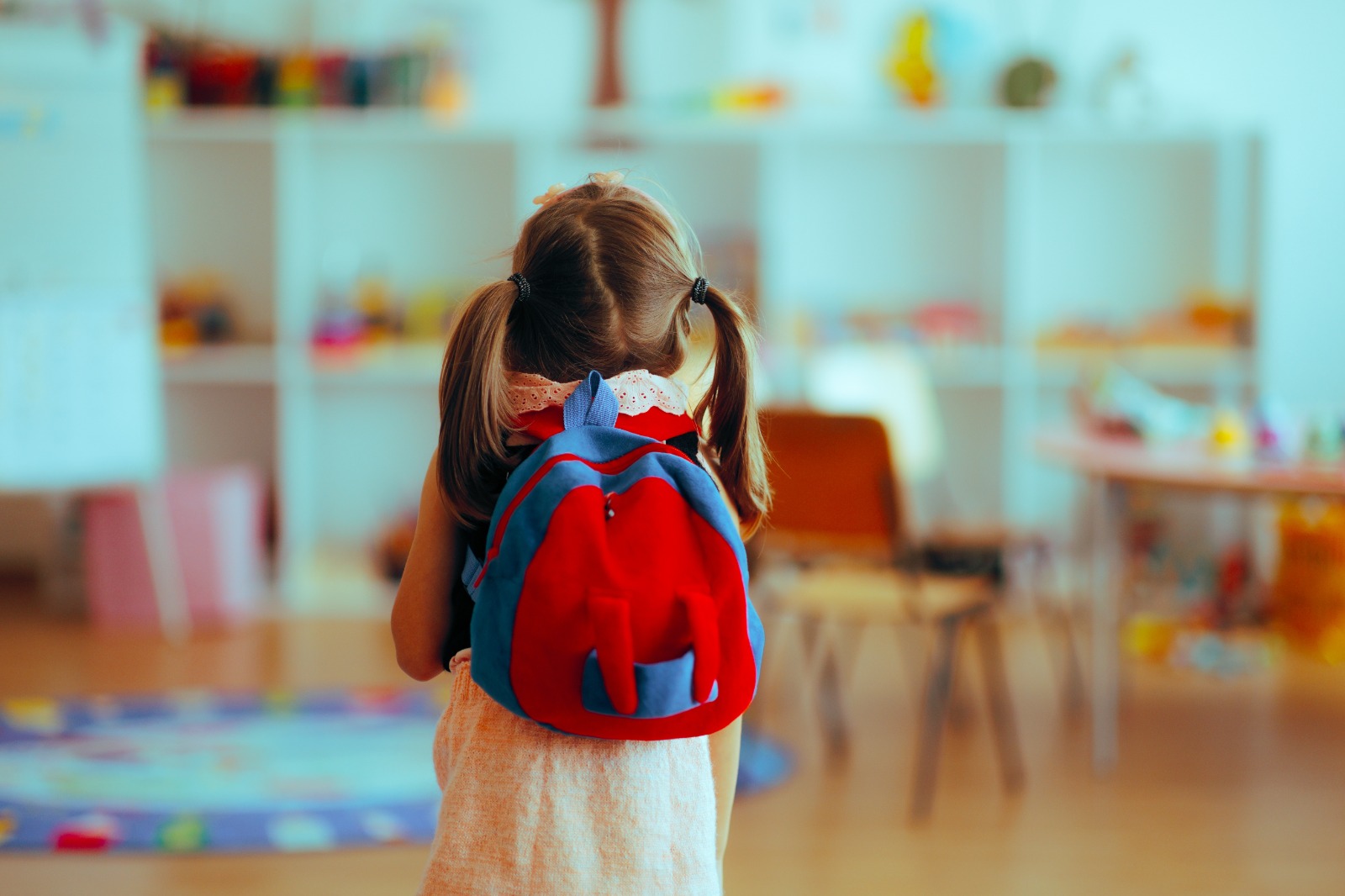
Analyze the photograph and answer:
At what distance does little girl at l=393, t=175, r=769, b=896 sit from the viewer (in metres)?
1.08

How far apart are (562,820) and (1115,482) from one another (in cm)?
197

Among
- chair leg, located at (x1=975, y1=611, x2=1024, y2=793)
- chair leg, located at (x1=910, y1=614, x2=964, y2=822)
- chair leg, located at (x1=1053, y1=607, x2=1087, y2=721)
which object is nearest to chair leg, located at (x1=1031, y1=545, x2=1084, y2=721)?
chair leg, located at (x1=1053, y1=607, x2=1087, y2=721)

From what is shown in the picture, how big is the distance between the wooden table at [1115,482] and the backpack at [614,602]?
167 centimetres

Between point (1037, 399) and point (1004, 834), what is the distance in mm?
2610

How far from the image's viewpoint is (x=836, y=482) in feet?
8.43

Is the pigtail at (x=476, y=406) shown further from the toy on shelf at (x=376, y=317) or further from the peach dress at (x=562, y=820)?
the toy on shelf at (x=376, y=317)

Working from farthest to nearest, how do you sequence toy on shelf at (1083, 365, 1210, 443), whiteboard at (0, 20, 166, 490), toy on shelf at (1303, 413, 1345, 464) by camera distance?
whiteboard at (0, 20, 166, 490) → toy on shelf at (1083, 365, 1210, 443) → toy on shelf at (1303, 413, 1345, 464)

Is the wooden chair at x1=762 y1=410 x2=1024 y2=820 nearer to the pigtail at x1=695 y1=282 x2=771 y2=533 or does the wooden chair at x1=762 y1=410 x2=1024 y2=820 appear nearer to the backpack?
the pigtail at x1=695 y1=282 x2=771 y2=533

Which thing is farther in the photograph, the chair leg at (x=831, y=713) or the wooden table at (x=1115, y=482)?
the chair leg at (x=831, y=713)

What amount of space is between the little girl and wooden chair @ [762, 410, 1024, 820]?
123 centimetres

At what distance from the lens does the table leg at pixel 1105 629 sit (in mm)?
2811

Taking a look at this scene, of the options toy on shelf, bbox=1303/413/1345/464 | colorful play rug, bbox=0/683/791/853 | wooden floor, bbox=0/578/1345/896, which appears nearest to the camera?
wooden floor, bbox=0/578/1345/896

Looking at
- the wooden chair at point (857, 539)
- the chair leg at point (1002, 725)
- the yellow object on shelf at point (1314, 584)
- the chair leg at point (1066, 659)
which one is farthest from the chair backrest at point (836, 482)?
the yellow object on shelf at point (1314, 584)

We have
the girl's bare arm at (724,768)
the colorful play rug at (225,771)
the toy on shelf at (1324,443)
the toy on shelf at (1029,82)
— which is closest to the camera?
the girl's bare arm at (724,768)
